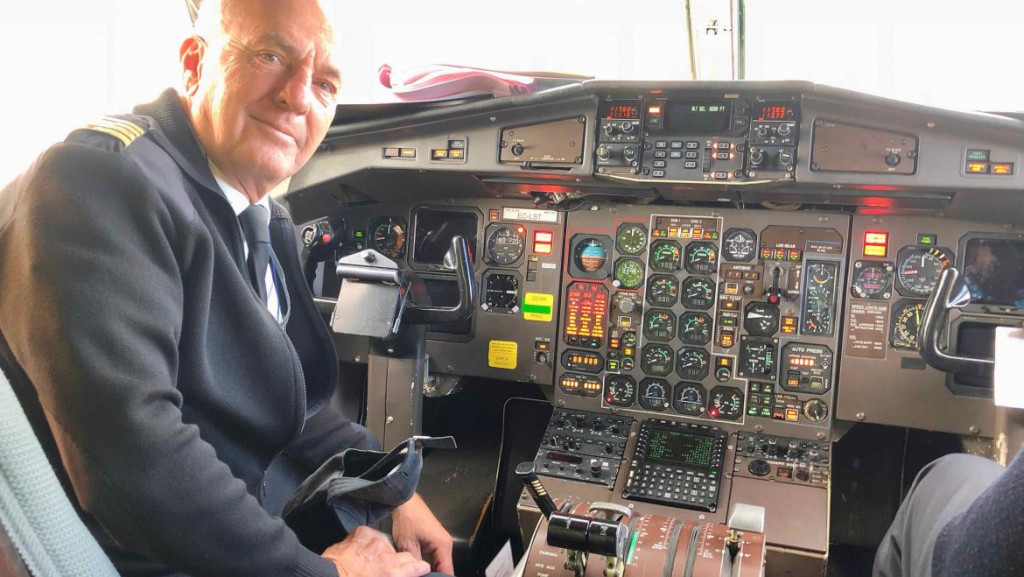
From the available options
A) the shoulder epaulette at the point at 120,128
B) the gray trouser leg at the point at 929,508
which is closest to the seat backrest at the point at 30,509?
the shoulder epaulette at the point at 120,128

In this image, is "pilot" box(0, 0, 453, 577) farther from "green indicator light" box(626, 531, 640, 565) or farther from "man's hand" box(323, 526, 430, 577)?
"green indicator light" box(626, 531, 640, 565)

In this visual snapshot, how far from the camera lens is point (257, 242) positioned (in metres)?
1.61

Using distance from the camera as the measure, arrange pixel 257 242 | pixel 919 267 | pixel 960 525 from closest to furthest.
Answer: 1. pixel 960 525
2. pixel 257 242
3. pixel 919 267

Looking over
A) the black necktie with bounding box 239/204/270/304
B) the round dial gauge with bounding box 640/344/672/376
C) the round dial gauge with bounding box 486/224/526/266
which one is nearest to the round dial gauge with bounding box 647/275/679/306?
the round dial gauge with bounding box 640/344/672/376

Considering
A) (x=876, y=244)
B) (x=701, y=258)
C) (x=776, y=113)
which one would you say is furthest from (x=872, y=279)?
(x=776, y=113)

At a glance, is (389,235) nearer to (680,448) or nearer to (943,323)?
(680,448)

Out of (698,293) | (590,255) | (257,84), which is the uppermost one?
(257,84)

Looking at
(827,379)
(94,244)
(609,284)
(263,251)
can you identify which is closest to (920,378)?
(827,379)

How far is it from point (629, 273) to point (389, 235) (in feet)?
3.19

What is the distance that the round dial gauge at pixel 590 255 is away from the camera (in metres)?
2.98

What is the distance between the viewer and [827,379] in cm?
275

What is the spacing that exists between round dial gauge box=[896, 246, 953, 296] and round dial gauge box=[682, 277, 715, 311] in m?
0.62

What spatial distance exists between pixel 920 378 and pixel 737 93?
113 centimetres

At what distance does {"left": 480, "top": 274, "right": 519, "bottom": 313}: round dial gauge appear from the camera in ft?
10.0
